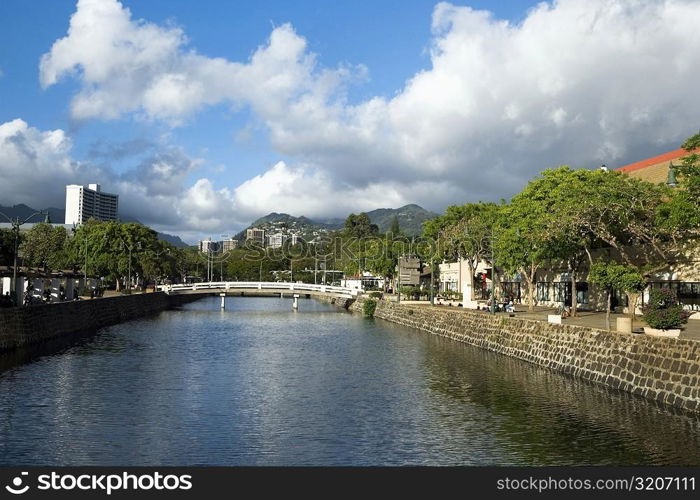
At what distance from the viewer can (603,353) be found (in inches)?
1532

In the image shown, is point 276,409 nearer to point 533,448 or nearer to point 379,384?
point 379,384

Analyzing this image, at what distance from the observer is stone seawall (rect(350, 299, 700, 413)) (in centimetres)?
3130

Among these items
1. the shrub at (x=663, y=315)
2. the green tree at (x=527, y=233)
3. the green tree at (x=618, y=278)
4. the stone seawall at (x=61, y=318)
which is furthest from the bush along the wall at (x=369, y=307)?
the shrub at (x=663, y=315)

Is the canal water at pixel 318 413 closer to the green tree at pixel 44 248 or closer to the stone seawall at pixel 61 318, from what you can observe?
the stone seawall at pixel 61 318

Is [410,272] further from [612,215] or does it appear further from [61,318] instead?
[61,318]

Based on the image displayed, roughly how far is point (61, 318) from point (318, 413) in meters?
42.7

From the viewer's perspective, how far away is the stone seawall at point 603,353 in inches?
1232

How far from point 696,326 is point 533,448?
93.8ft

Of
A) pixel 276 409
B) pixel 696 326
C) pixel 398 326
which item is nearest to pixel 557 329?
pixel 696 326

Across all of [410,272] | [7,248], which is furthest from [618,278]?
[7,248]

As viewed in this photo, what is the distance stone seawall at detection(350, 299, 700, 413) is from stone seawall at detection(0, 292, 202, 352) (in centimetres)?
3657

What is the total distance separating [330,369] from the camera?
45.3 m

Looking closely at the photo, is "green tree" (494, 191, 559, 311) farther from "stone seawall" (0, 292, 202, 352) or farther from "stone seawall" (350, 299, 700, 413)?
"stone seawall" (0, 292, 202, 352)

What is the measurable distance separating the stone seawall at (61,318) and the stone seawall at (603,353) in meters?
36.6
